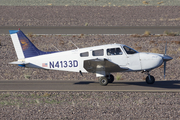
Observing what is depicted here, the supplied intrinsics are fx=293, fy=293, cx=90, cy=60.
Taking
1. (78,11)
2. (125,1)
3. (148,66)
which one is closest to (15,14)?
(78,11)

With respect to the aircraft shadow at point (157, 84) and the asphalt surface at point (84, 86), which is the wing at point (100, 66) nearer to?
the asphalt surface at point (84, 86)

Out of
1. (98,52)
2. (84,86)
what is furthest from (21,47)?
(98,52)

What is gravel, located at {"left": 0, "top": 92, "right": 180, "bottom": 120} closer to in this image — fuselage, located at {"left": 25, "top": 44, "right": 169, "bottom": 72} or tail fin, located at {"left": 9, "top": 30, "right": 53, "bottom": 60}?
fuselage, located at {"left": 25, "top": 44, "right": 169, "bottom": 72}

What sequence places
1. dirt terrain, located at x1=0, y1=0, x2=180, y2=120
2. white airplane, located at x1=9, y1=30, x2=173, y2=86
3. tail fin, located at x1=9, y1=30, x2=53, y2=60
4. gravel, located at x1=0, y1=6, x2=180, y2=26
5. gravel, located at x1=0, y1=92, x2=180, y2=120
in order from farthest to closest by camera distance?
gravel, located at x1=0, y1=6, x2=180, y2=26 → tail fin, located at x1=9, y1=30, x2=53, y2=60 → white airplane, located at x1=9, y1=30, x2=173, y2=86 → dirt terrain, located at x1=0, y1=0, x2=180, y2=120 → gravel, located at x1=0, y1=92, x2=180, y2=120

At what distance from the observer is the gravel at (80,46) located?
62.2 feet

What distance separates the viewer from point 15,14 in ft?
171

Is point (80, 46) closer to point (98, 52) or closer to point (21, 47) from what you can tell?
point (21, 47)

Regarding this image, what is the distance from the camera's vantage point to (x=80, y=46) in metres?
27.8

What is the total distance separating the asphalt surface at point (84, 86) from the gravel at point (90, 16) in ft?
82.8

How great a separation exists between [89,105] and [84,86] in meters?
3.98

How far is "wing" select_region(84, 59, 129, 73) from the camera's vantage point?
579 inches

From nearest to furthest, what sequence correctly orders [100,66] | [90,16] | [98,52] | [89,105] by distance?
1. [89,105]
2. [100,66]
3. [98,52]
4. [90,16]

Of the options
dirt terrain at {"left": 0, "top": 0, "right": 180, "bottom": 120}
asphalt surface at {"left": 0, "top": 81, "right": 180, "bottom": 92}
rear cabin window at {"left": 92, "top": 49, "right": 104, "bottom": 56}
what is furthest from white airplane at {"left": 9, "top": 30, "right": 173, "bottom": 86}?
dirt terrain at {"left": 0, "top": 0, "right": 180, "bottom": 120}

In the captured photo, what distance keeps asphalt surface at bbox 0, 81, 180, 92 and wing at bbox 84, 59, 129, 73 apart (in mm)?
933
